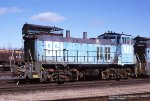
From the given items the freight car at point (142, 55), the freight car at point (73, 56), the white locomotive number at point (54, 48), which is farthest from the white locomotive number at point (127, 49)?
the white locomotive number at point (54, 48)

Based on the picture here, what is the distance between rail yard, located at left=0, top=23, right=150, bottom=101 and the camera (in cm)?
2150

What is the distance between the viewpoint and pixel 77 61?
79.4 feet

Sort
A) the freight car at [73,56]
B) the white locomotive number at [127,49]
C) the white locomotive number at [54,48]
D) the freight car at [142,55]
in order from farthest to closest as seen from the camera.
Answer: the freight car at [142,55]
the white locomotive number at [127,49]
the white locomotive number at [54,48]
the freight car at [73,56]

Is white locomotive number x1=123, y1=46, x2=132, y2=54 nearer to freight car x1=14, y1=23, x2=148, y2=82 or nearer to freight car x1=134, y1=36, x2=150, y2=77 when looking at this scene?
freight car x1=14, y1=23, x2=148, y2=82

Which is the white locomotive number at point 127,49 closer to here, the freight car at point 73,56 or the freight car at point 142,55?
the freight car at point 73,56

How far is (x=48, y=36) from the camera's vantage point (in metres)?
23.2

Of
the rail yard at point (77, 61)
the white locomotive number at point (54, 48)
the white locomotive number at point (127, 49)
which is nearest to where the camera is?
the rail yard at point (77, 61)

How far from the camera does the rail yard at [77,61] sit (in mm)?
21500

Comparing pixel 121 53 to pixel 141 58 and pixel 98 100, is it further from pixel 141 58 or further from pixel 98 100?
pixel 98 100

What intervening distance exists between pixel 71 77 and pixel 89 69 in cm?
231

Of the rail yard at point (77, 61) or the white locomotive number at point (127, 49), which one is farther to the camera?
the white locomotive number at point (127, 49)

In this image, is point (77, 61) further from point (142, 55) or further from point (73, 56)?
point (142, 55)

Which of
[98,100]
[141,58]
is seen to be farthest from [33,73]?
[141,58]

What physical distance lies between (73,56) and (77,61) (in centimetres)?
52
